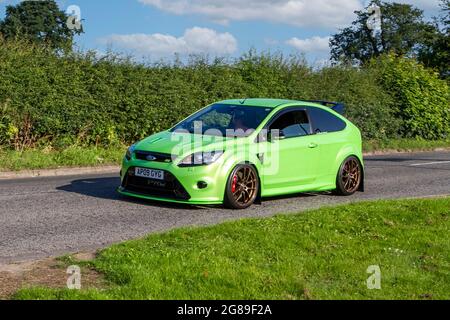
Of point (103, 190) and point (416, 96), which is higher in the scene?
point (416, 96)

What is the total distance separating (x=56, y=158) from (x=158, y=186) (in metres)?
6.56

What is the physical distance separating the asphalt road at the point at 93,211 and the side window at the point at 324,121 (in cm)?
114

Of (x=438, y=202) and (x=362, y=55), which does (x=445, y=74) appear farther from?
(x=362, y=55)

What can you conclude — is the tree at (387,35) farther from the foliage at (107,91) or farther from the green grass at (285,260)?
the green grass at (285,260)

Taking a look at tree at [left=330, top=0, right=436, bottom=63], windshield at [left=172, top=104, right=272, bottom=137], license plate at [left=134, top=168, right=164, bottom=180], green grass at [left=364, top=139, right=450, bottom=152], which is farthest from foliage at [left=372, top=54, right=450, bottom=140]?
tree at [left=330, top=0, right=436, bottom=63]

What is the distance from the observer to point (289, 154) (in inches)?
436

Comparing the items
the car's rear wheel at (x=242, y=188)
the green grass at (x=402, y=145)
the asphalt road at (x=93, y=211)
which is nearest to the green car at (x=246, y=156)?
the car's rear wheel at (x=242, y=188)

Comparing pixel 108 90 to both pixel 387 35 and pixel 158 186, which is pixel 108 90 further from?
pixel 387 35

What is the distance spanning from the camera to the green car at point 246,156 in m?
10.1

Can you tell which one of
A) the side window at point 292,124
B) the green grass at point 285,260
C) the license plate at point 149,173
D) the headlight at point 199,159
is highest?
the side window at point 292,124

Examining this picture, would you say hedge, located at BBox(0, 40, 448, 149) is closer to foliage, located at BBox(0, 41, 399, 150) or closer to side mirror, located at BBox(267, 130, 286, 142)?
foliage, located at BBox(0, 41, 399, 150)

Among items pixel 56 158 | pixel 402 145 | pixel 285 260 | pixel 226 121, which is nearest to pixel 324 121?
pixel 226 121

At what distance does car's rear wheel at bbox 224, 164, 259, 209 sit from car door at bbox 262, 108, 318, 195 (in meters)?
0.24

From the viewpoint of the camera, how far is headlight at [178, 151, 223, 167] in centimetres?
1002
